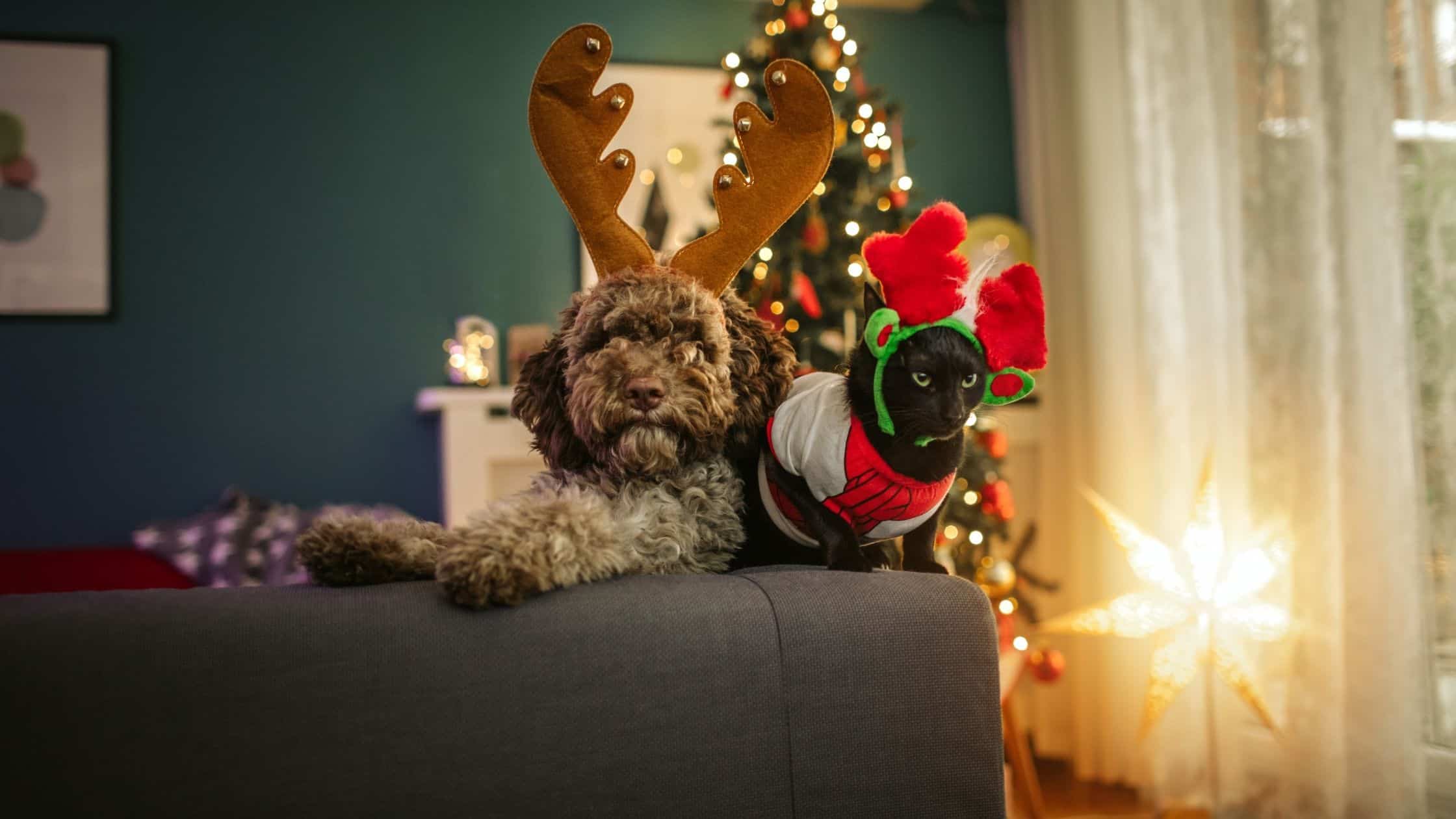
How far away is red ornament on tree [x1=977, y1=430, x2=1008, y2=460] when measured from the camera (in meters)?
2.85

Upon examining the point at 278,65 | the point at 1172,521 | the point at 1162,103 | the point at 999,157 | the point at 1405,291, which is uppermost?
the point at 278,65

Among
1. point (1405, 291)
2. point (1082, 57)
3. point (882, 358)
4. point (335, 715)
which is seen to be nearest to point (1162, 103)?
point (1082, 57)

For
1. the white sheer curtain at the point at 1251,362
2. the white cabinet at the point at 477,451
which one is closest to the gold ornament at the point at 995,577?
the white sheer curtain at the point at 1251,362

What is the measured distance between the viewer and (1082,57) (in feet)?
10.3

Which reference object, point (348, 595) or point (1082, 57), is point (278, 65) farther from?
point (348, 595)

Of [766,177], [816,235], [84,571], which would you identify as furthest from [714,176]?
[84,571]

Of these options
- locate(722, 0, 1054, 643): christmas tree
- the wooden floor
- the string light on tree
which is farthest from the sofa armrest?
the string light on tree

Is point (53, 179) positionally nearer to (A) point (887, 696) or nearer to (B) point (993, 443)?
(B) point (993, 443)

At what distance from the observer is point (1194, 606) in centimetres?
205

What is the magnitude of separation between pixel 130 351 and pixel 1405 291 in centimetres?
387

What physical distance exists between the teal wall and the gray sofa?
286 cm

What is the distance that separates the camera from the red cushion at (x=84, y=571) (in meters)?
2.66

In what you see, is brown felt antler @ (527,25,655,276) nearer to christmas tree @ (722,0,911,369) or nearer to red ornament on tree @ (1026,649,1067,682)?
christmas tree @ (722,0,911,369)

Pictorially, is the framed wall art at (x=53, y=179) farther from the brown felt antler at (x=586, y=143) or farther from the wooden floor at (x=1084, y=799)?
the wooden floor at (x=1084, y=799)
